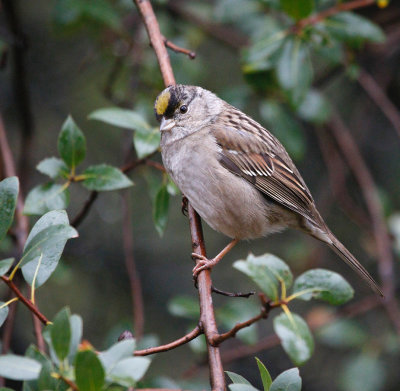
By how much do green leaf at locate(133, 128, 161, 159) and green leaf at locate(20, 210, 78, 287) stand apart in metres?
0.81

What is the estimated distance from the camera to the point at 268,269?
5.63 feet

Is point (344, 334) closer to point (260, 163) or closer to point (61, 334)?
point (260, 163)

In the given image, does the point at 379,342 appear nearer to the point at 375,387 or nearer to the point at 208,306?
the point at 375,387

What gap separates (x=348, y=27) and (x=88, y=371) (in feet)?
8.02

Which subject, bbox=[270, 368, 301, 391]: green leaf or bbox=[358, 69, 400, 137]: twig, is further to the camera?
bbox=[358, 69, 400, 137]: twig

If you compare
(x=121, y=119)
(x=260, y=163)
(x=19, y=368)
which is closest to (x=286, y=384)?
(x=19, y=368)

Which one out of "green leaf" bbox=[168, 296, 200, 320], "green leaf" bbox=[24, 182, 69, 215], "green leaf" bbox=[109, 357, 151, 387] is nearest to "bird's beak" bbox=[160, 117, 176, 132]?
"green leaf" bbox=[24, 182, 69, 215]

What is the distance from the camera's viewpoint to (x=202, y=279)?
83.0 inches

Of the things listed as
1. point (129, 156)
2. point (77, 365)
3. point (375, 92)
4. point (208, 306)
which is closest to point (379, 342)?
point (375, 92)

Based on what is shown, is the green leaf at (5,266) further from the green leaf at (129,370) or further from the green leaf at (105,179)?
the green leaf at (105,179)

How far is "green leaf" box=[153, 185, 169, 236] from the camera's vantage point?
2.53 meters

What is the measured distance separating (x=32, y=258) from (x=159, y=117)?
152 centimetres

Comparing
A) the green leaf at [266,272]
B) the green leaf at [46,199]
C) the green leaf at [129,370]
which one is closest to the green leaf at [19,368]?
the green leaf at [129,370]

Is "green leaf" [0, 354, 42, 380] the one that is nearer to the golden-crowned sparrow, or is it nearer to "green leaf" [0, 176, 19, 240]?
"green leaf" [0, 176, 19, 240]
